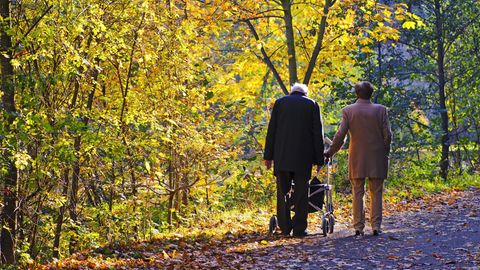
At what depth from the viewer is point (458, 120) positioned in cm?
2216

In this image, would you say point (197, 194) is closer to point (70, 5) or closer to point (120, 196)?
point (120, 196)

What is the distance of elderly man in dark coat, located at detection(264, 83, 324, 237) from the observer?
411 inches

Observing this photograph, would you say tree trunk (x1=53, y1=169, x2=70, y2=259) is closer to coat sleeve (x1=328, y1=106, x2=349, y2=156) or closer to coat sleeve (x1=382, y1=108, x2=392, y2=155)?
coat sleeve (x1=328, y1=106, x2=349, y2=156)

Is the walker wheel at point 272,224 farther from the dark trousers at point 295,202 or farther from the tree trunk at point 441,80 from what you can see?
the tree trunk at point 441,80

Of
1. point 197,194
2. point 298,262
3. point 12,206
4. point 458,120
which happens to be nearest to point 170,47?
point 12,206

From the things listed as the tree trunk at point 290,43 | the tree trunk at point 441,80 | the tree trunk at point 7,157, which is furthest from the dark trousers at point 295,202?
the tree trunk at point 441,80

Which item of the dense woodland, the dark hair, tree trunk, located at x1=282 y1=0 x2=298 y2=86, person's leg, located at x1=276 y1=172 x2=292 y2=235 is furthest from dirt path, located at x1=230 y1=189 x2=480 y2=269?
tree trunk, located at x1=282 y1=0 x2=298 y2=86

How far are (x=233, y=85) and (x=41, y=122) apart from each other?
7.15 metres

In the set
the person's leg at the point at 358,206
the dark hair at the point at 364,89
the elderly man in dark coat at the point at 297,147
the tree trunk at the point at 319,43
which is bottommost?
the person's leg at the point at 358,206

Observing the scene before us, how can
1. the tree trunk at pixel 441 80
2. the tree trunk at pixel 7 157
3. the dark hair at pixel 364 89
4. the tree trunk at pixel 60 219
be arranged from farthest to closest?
1. the tree trunk at pixel 441 80
2. the dark hair at pixel 364 89
3. the tree trunk at pixel 60 219
4. the tree trunk at pixel 7 157

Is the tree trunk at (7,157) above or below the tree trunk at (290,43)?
below

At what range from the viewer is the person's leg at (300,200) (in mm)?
10516

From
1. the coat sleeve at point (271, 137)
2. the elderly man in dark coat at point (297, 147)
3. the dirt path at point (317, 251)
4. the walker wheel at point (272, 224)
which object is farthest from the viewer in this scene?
the walker wheel at point (272, 224)

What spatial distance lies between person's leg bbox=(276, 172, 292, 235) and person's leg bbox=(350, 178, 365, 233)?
0.89 m
